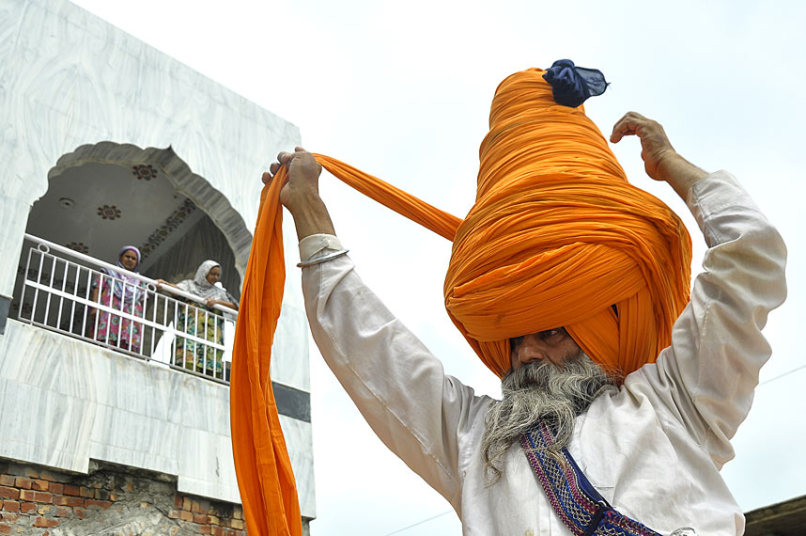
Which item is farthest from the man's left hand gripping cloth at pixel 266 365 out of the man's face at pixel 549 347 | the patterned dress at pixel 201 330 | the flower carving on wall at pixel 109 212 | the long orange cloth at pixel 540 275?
the flower carving on wall at pixel 109 212

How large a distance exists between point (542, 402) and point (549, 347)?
0.14m

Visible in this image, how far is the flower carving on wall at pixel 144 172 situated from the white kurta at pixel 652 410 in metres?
6.06

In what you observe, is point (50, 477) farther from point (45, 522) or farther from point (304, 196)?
point (304, 196)

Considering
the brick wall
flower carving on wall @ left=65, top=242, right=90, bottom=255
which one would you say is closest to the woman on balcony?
the brick wall

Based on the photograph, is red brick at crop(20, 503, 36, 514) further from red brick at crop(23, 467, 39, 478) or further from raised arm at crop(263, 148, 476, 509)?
raised arm at crop(263, 148, 476, 509)

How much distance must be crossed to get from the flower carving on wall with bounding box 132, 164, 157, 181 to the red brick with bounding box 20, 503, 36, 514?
11.5ft

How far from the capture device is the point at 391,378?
5.32 feet

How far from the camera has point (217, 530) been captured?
5266mm

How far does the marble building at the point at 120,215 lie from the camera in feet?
16.0

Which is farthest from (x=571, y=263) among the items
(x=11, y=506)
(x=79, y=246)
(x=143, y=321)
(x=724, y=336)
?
(x=79, y=246)

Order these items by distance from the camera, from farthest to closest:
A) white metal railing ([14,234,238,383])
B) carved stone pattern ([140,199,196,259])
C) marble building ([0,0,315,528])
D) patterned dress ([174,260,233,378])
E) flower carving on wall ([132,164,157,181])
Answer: carved stone pattern ([140,199,196,259]) < flower carving on wall ([132,164,157,181]) < patterned dress ([174,260,233,378]) < white metal railing ([14,234,238,383]) < marble building ([0,0,315,528])

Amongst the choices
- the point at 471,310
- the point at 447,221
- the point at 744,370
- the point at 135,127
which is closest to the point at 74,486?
the point at 135,127

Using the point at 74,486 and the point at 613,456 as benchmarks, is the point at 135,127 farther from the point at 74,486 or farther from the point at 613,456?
the point at 613,456

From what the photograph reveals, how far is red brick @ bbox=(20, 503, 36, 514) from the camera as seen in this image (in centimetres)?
444
